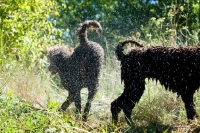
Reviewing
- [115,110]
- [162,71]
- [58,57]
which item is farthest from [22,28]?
[162,71]

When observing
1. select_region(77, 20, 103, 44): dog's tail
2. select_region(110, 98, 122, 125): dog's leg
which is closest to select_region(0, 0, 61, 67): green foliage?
select_region(77, 20, 103, 44): dog's tail

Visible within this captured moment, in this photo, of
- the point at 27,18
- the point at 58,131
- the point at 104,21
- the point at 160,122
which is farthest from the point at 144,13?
the point at 58,131

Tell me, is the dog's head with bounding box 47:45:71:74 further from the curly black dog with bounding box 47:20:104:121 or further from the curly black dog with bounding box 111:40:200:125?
the curly black dog with bounding box 111:40:200:125

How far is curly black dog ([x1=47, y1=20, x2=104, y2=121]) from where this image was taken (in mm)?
7410

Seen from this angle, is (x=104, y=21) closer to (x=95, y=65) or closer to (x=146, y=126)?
(x=95, y=65)

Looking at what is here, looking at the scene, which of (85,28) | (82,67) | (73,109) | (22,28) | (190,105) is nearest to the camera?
(190,105)

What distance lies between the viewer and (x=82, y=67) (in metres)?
7.45

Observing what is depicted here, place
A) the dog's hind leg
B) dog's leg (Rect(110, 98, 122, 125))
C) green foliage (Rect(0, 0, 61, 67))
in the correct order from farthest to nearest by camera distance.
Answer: green foliage (Rect(0, 0, 61, 67)), dog's leg (Rect(110, 98, 122, 125)), the dog's hind leg

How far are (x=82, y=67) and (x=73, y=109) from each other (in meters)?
0.89

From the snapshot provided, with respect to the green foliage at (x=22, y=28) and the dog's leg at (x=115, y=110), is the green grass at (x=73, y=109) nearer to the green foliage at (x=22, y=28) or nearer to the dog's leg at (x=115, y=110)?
the dog's leg at (x=115, y=110)

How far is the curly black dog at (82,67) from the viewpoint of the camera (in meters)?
7.41

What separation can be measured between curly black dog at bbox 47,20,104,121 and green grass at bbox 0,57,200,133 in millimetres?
295

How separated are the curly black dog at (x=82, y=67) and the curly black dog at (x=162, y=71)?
1361 millimetres

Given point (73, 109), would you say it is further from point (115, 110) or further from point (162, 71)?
point (162, 71)
